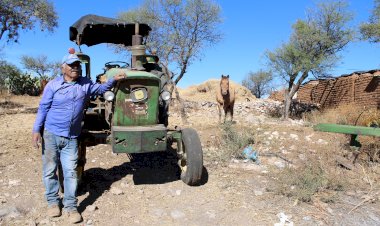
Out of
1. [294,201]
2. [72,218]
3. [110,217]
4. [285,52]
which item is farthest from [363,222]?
[285,52]

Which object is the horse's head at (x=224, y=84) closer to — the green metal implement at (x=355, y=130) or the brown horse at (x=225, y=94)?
the brown horse at (x=225, y=94)

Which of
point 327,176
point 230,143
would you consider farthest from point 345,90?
point 327,176

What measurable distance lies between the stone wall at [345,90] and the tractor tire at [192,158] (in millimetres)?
13330

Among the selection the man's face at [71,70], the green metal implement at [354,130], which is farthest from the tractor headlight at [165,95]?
the green metal implement at [354,130]

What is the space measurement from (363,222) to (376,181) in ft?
5.14

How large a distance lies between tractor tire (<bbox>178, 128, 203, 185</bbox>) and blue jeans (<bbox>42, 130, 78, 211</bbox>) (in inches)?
60.7

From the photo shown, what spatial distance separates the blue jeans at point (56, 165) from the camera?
4.19 meters

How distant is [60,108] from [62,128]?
0.76 ft

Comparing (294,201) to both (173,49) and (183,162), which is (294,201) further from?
(173,49)

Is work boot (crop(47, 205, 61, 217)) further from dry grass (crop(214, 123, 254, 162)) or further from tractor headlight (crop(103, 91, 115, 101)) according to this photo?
dry grass (crop(214, 123, 254, 162))

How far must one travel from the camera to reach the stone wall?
1619 centimetres

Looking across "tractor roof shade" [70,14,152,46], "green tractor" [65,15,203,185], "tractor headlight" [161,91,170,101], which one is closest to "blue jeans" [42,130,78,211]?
"green tractor" [65,15,203,185]

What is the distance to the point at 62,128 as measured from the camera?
417 cm

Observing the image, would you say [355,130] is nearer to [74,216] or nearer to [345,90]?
[74,216]
